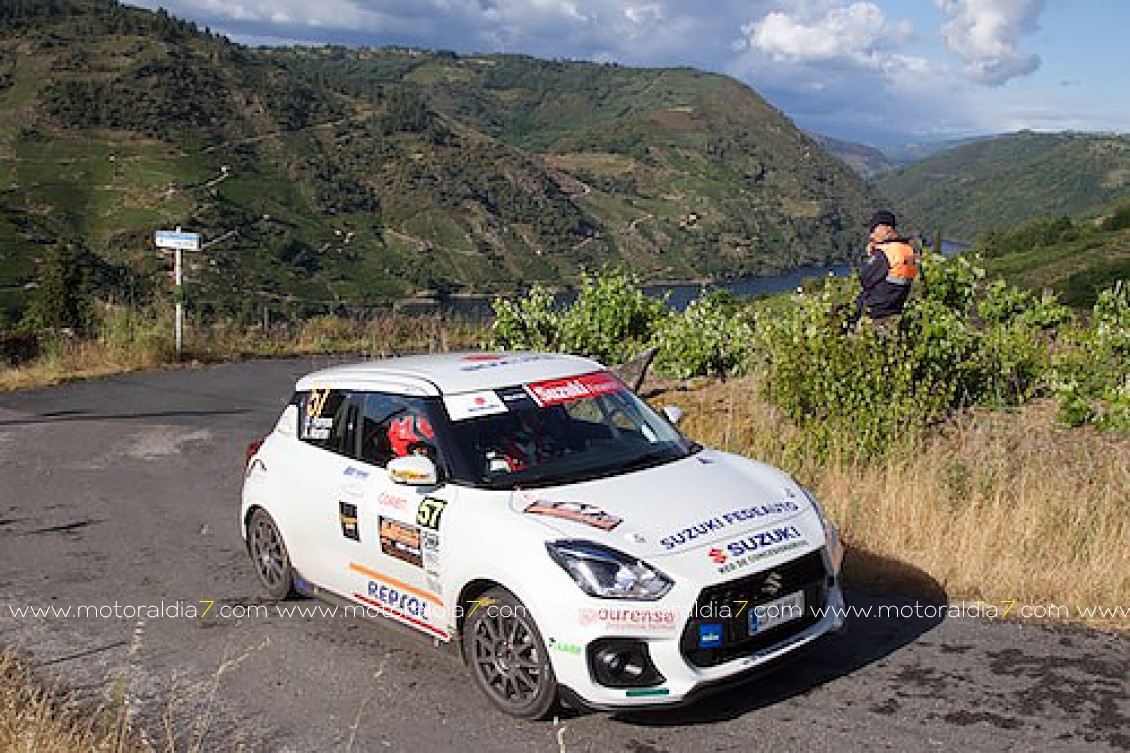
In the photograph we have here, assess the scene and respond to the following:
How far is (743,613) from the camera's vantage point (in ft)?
16.5

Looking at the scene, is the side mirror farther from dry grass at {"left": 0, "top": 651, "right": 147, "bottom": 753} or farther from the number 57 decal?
dry grass at {"left": 0, "top": 651, "right": 147, "bottom": 753}

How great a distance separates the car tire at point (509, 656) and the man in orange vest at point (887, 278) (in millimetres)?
6003

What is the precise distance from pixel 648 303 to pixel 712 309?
0.98 metres

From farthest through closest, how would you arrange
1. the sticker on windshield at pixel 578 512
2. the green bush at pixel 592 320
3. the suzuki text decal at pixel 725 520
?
the green bush at pixel 592 320 → the sticker on windshield at pixel 578 512 → the suzuki text decal at pixel 725 520

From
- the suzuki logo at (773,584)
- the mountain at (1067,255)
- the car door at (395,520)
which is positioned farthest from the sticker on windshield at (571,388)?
the mountain at (1067,255)

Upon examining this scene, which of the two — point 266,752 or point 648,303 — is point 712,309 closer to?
point 648,303

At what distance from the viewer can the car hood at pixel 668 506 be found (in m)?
5.14

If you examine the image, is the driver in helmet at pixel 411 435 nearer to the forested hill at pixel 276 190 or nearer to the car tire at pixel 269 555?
the car tire at pixel 269 555

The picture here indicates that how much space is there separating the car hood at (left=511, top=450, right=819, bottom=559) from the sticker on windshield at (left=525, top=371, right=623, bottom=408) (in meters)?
0.76

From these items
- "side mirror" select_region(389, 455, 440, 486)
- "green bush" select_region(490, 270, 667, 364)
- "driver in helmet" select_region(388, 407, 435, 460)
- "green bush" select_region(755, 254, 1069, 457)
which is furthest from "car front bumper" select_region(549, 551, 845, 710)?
"green bush" select_region(490, 270, 667, 364)

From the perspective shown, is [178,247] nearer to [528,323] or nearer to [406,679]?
[528,323]

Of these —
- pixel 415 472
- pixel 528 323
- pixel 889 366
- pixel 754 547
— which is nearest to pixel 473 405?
pixel 415 472

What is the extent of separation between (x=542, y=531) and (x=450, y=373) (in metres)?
1.72

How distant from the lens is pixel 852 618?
21.4 feet
